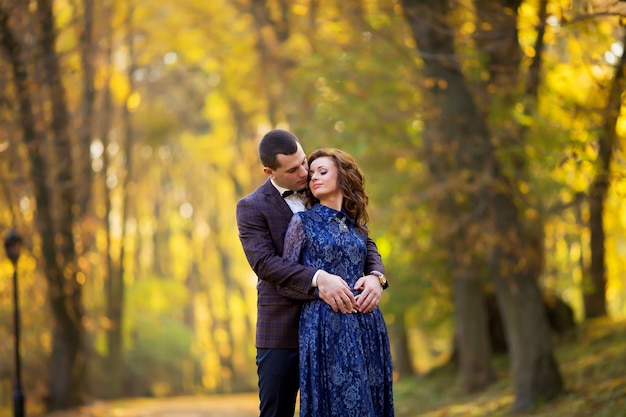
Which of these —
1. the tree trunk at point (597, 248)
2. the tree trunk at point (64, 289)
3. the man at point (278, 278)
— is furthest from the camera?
the tree trunk at point (64, 289)

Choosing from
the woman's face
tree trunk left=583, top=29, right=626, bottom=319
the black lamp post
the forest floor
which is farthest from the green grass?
the black lamp post

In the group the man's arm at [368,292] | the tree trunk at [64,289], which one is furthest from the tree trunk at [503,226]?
the tree trunk at [64,289]

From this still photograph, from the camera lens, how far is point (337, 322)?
16.4ft

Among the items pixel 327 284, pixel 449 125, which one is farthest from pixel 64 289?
pixel 327 284

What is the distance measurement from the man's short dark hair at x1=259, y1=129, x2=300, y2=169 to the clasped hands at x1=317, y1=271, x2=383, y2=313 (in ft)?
2.14

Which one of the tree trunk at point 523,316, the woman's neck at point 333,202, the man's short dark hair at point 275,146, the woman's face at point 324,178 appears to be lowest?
the tree trunk at point 523,316

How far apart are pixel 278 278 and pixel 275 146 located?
0.68 metres

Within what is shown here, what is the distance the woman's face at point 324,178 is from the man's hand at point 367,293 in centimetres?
49

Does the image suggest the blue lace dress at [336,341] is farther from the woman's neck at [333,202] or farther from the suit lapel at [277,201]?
the suit lapel at [277,201]

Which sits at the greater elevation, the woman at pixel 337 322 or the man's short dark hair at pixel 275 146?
the man's short dark hair at pixel 275 146

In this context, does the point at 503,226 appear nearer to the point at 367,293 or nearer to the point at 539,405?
the point at 539,405

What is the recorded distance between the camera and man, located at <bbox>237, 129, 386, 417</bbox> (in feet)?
16.4

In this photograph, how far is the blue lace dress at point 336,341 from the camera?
500 centimetres

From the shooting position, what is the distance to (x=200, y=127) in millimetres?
27953
